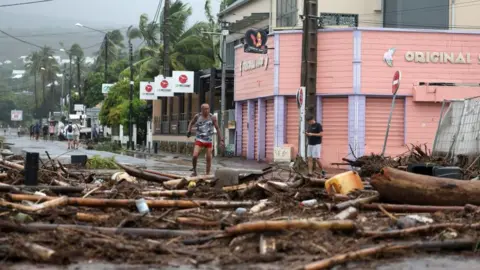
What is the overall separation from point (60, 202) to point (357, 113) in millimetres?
19556

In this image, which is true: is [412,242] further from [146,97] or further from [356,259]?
[146,97]

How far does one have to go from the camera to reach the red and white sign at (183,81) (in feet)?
127

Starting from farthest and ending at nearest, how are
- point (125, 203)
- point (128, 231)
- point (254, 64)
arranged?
point (254, 64)
point (125, 203)
point (128, 231)

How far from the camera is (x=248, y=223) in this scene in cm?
638

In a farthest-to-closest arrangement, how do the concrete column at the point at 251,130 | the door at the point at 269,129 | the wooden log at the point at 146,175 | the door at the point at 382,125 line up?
the concrete column at the point at 251,130 < the door at the point at 269,129 < the door at the point at 382,125 < the wooden log at the point at 146,175

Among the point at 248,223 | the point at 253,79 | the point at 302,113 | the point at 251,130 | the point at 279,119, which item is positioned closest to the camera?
the point at 248,223

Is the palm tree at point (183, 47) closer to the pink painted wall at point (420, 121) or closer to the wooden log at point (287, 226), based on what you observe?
the pink painted wall at point (420, 121)

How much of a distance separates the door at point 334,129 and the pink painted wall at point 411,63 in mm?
1219

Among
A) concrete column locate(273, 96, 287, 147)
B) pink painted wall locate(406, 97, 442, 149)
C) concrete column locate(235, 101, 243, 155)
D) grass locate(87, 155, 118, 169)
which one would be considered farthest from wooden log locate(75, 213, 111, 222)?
concrete column locate(235, 101, 243, 155)

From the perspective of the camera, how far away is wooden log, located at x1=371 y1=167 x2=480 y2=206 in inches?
332

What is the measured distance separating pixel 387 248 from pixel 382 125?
20.8 metres

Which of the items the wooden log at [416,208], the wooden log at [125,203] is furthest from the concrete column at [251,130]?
the wooden log at [416,208]

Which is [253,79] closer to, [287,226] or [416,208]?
[416,208]

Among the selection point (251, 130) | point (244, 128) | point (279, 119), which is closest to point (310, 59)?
point (279, 119)
